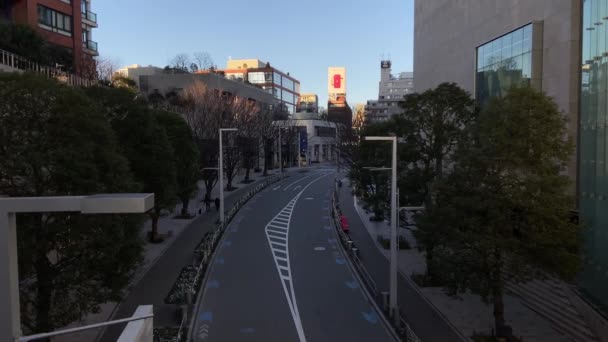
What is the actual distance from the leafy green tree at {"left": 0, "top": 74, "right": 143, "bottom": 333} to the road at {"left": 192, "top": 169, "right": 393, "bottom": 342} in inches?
205

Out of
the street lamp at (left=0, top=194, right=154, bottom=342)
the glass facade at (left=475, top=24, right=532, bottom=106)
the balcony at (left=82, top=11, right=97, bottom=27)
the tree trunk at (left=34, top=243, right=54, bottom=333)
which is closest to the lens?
the street lamp at (left=0, top=194, right=154, bottom=342)

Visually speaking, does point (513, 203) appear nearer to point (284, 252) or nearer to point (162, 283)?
point (162, 283)

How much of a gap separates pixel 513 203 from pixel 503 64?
550 inches

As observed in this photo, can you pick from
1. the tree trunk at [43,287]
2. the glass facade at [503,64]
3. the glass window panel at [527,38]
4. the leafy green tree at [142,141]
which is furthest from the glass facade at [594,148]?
the leafy green tree at [142,141]

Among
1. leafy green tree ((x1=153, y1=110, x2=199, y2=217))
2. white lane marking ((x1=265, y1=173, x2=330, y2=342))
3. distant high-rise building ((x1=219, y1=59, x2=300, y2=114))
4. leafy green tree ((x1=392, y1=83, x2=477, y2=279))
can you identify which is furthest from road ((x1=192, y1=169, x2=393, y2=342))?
distant high-rise building ((x1=219, y1=59, x2=300, y2=114))

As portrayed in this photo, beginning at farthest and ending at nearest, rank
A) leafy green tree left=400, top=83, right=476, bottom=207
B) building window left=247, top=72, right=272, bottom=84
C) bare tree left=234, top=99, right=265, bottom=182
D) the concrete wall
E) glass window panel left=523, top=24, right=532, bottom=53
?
building window left=247, top=72, right=272, bottom=84 → bare tree left=234, top=99, right=265, bottom=182 → glass window panel left=523, top=24, right=532, bottom=53 → leafy green tree left=400, top=83, right=476, bottom=207 → the concrete wall

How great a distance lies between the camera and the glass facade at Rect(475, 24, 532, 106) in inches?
950

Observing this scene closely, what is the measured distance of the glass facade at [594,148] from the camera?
18.5 metres

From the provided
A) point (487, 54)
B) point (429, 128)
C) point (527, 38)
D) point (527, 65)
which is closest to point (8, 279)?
point (429, 128)

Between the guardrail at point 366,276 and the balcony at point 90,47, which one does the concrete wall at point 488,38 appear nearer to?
the guardrail at point 366,276

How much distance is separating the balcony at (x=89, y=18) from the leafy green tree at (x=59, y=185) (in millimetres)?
41176

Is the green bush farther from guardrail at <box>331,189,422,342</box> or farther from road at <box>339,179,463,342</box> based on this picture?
guardrail at <box>331,189,422,342</box>

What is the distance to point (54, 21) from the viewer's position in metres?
40.2

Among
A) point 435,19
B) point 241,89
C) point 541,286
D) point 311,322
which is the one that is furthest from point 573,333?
point 241,89
